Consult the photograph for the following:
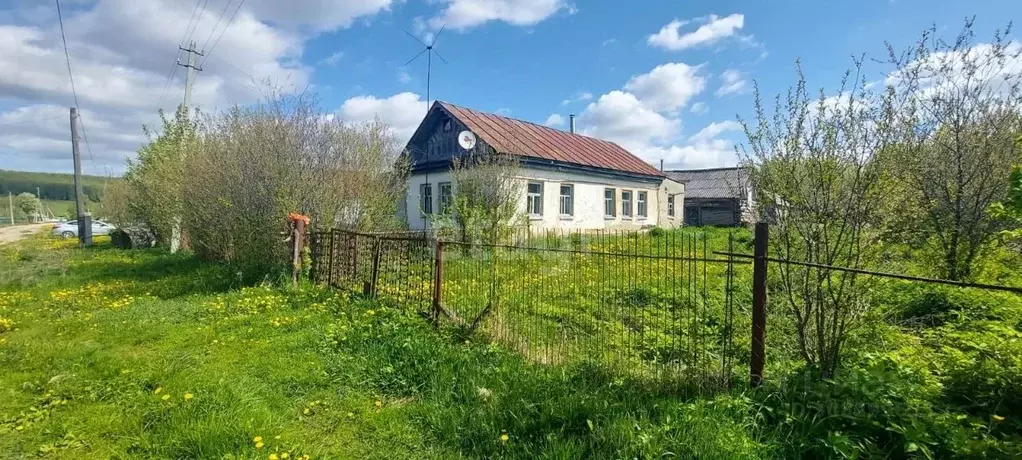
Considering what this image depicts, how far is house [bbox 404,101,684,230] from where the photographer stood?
55.8ft

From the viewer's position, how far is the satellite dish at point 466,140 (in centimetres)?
1514

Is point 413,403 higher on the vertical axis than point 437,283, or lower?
lower

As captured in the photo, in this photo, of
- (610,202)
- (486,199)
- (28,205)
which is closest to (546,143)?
(610,202)

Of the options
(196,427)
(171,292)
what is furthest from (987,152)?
(171,292)

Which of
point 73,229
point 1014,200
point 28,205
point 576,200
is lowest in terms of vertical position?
point 73,229

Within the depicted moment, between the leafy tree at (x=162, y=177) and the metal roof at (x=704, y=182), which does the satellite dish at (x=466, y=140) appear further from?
the metal roof at (x=704, y=182)

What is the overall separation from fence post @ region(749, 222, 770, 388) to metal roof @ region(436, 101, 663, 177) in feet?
39.7

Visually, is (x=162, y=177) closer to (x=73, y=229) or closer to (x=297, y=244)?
(x=297, y=244)

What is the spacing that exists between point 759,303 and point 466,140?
43.1 ft

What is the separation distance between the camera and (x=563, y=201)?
61.0 feet

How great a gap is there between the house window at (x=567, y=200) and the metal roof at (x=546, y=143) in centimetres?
103

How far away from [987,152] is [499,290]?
6758 mm

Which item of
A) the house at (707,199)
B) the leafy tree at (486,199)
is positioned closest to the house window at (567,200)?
the leafy tree at (486,199)

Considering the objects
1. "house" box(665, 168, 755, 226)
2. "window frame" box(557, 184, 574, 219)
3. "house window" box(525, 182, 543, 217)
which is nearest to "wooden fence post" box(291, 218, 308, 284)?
"house window" box(525, 182, 543, 217)
